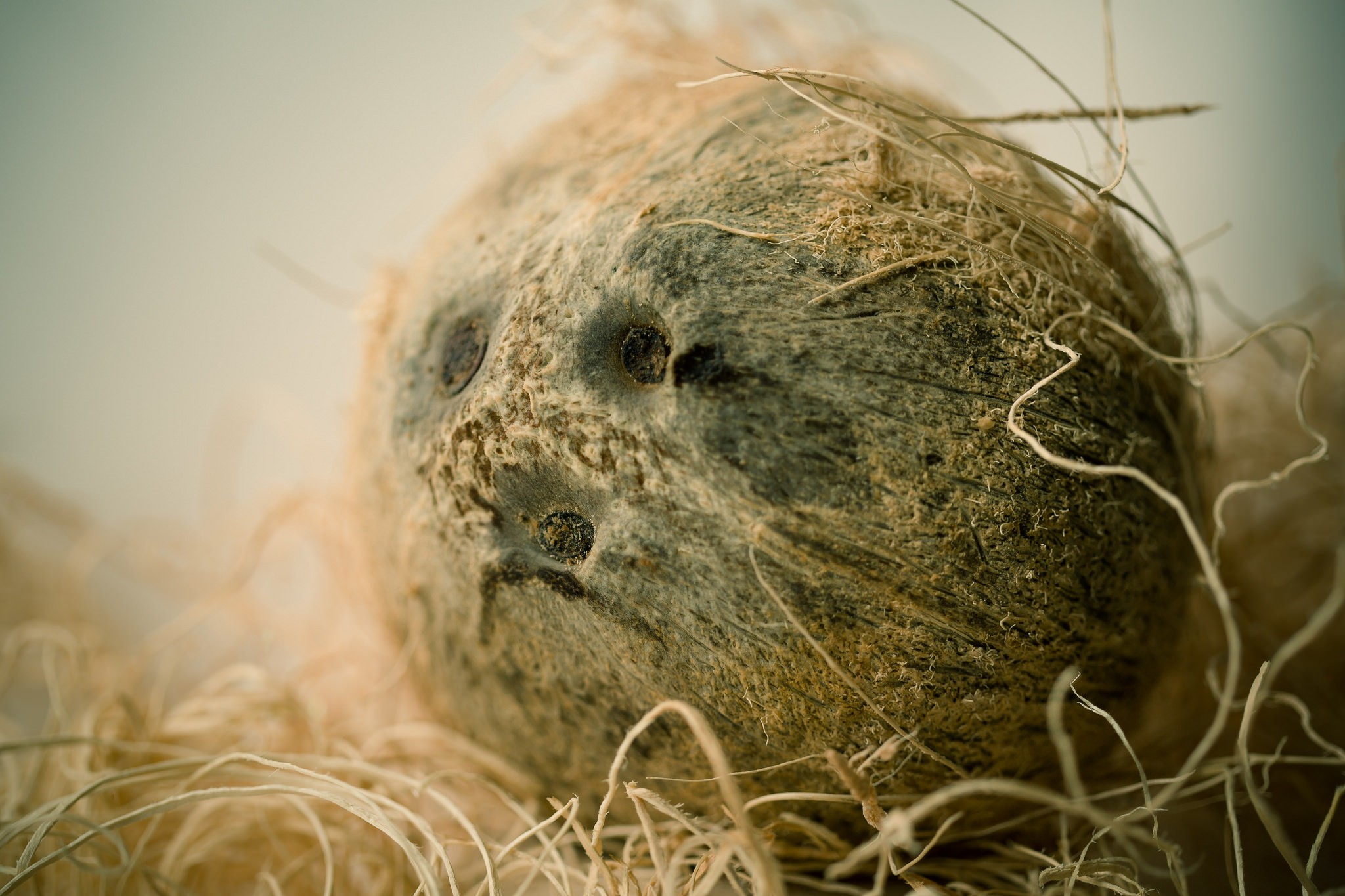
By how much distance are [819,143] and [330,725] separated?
874 millimetres

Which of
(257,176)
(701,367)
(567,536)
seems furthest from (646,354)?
(257,176)

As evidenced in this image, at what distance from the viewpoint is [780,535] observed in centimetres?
62

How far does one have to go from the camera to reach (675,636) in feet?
2.15

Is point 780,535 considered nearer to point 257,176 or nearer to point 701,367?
point 701,367

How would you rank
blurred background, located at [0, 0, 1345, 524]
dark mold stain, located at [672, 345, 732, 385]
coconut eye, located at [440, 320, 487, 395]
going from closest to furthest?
dark mold stain, located at [672, 345, 732, 385] → coconut eye, located at [440, 320, 487, 395] → blurred background, located at [0, 0, 1345, 524]

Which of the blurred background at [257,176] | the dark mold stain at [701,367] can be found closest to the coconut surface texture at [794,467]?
the dark mold stain at [701,367]

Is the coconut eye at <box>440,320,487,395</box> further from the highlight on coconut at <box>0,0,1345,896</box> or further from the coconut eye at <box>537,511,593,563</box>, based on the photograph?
the coconut eye at <box>537,511,593,563</box>

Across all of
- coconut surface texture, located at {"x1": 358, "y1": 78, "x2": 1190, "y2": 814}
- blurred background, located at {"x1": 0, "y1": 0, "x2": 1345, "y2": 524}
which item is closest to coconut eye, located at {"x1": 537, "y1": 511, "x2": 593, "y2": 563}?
coconut surface texture, located at {"x1": 358, "y1": 78, "x2": 1190, "y2": 814}

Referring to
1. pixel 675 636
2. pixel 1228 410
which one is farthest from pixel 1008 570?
pixel 1228 410

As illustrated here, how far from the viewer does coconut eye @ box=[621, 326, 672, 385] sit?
654mm

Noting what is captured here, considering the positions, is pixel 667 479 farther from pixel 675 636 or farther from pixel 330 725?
pixel 330 725

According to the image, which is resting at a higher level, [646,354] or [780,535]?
[646,354]

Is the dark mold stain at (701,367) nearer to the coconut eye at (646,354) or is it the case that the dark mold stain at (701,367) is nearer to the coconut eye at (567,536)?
the coconut eye at (646,354)

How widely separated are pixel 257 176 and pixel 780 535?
4.96ft
